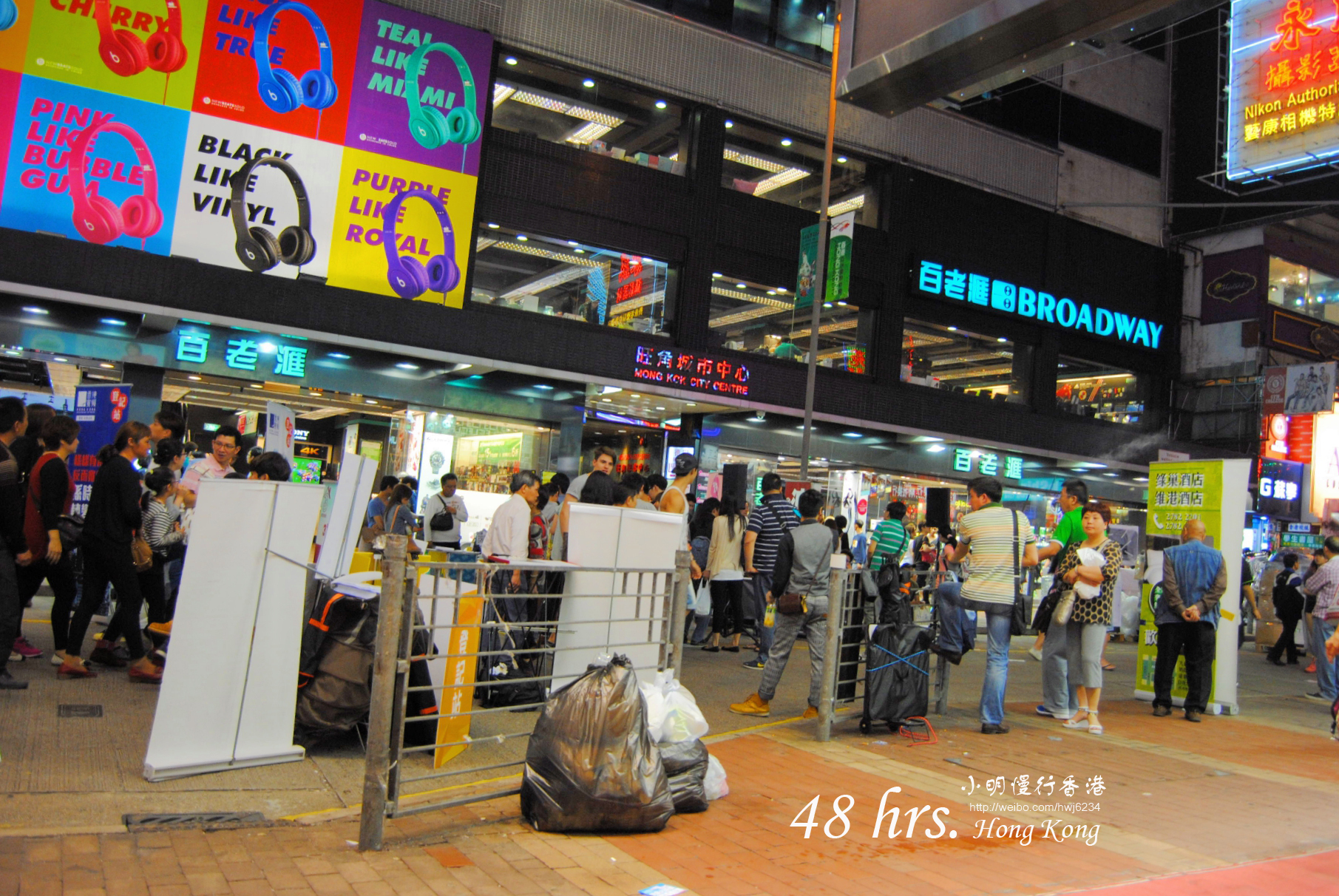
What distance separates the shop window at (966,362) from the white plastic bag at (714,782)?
46.5 ft

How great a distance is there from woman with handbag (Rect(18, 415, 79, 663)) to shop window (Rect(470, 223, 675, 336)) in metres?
8.01

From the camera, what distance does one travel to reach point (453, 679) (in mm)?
5102

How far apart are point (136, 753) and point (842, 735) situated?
4.55 m

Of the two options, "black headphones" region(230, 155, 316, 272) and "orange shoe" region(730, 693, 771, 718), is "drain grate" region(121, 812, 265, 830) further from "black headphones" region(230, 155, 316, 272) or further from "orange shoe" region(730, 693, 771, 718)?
"black headphones" region(230, 155, 316, 272)

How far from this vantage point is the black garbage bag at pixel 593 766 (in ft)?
13.6

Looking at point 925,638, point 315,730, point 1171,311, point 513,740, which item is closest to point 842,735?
point 925,638

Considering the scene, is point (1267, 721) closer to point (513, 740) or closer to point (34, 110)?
point (513, 740)

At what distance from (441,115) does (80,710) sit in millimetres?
10404

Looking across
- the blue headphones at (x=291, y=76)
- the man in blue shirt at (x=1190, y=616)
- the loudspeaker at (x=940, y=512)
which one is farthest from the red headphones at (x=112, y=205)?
the man in blue shirt at (x=1190, y=616)

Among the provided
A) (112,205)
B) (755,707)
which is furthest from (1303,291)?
(112,205)

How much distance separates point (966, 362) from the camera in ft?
63.0

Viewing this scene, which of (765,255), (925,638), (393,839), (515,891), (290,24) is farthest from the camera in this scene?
(765,255)

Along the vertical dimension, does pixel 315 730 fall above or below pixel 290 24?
below

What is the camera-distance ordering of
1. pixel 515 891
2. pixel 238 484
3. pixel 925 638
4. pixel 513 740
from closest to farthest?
pixel 515 891, pixel 238 484, pixel 513 740, pixel 925 638
